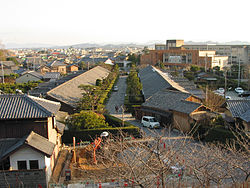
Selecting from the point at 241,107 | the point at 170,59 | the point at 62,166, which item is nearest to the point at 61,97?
the point at 62,166

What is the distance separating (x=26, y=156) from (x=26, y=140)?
71cm

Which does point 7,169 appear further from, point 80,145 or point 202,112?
point 202,112

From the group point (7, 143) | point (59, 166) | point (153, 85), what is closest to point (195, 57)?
point (153, 85)

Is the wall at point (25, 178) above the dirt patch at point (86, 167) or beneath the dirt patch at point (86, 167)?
above

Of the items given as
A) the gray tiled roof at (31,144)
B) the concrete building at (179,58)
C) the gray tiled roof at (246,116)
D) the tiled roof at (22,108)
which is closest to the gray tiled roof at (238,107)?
the gray tiled roof at (246,116)

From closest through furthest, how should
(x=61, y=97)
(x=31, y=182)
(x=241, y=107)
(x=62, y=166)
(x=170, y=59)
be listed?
A: (x=31, y=182) → (x=62, y=166) → (x=241, y=107) → (x=61, y=97) → (x=170, y=59)

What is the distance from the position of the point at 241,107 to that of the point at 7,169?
12036mm

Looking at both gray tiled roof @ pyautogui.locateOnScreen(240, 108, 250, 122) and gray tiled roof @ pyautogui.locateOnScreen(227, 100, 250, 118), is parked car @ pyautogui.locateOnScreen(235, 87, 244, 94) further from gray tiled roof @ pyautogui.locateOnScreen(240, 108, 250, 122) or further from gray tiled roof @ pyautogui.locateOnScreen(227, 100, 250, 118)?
gray tiled roof @ pyautogui.locateOnScreen(240, 108, 250, 122)

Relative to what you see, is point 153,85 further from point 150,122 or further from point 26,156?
point 26,156

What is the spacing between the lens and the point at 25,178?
30.4ft

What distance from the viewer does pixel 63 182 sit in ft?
32.2

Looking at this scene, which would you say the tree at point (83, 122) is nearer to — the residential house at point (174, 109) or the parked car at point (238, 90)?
the residential house at point (174, 109)

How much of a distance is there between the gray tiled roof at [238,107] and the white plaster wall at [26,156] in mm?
10101

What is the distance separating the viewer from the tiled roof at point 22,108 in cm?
995
